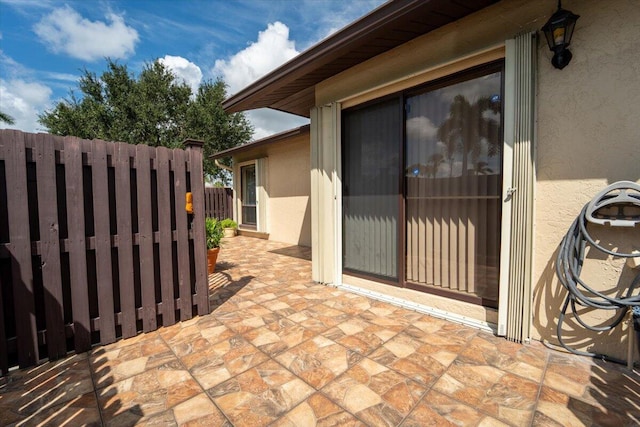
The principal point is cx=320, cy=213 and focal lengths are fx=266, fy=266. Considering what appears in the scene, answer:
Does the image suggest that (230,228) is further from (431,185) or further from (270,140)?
(431,185)

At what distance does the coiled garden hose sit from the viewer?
175 centimetres

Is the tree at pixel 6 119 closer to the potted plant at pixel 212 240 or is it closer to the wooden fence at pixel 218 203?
the wooden fence at pixel 218 203

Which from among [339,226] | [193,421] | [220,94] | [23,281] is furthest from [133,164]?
[220,94]

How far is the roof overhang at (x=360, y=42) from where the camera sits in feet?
7.14

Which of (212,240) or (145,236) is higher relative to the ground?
(145,236)

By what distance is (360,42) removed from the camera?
8.27ft

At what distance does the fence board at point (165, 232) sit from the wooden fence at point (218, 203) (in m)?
7.39

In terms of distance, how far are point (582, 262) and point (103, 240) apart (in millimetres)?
3691

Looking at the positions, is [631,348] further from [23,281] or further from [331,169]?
[23,281]

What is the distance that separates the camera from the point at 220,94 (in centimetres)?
1501

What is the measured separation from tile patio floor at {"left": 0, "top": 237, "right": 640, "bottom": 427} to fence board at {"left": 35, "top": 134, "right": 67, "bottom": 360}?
23 centimetres

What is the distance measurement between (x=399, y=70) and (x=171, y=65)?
16.5m

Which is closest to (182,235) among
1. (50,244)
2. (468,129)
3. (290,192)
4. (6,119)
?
(50,244)

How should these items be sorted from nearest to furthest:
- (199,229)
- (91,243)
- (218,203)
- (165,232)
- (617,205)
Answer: (617,205)
(91,243)
(165,232)
(199,229)
(218,203)
